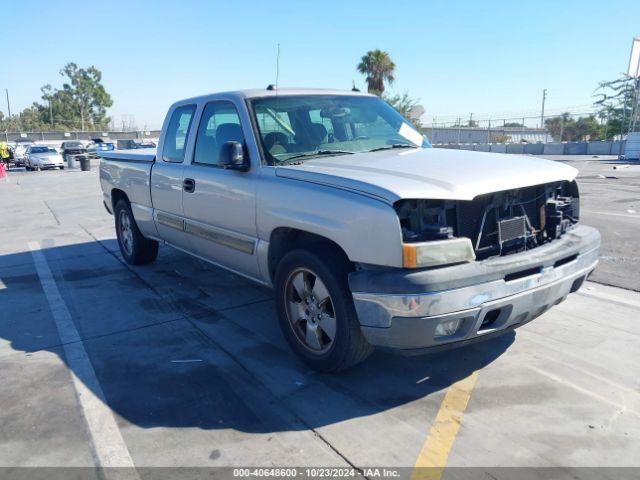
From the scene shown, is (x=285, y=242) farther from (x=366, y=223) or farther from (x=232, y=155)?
(x=366, y=223)

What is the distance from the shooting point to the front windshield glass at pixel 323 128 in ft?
13.8

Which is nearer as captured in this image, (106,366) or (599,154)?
(106,366)

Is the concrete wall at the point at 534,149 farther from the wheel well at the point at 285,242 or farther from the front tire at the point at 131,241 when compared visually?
the wheel well at the point at 285,242

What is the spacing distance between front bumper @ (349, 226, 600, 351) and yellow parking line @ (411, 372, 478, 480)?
451 mm

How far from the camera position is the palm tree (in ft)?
125

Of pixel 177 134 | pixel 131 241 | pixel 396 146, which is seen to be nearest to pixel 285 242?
pixel 396 146

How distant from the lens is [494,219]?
336 cm

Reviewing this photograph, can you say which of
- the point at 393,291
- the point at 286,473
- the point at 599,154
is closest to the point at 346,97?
the point at 393,291

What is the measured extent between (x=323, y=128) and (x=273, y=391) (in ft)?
7.11

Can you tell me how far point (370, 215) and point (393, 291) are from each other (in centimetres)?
45

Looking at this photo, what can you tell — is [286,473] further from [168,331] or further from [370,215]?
[168,331]

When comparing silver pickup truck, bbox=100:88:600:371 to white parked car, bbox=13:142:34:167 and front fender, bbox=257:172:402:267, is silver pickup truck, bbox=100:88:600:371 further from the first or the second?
white parked car, bbox=13:142:34:167

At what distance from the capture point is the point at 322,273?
11.1 feet

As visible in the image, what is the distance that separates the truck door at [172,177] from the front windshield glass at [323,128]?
1.19 m
